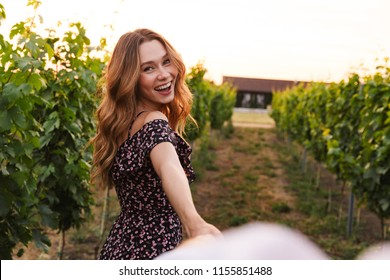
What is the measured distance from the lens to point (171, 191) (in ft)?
4.11

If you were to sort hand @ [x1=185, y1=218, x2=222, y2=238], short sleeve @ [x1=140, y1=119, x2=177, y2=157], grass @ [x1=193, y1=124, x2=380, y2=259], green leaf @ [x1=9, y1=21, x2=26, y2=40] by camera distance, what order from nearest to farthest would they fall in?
hand @ [x1=185, y1=218, x2=222, y2=238], short sleeve @ [x1=140, y1=119, x2=177, y2=157], green leaf @ [x1=9, y1=21, x2=26, y2=40], grass @ [x1=193, y1=124, x2=380, y2=259]

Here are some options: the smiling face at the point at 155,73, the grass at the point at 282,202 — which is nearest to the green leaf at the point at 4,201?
the smiling face at the point at 155,73

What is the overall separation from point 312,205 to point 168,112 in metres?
7.67

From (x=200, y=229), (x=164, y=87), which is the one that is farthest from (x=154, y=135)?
(x=200, y=229)

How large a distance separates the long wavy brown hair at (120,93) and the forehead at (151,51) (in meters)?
0.01

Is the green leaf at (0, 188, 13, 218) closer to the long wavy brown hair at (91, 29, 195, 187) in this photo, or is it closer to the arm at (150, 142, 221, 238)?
the long wavy brown hair at (91, 29, 195, 187)

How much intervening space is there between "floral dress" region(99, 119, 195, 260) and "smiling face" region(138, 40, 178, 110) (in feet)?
0.46

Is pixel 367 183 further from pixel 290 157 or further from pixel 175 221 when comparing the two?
pixel 290 157

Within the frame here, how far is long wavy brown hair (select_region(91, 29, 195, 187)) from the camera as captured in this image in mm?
1647

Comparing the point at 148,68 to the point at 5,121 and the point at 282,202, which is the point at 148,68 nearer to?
the point at 5,121

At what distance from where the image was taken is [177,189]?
4.09 feet

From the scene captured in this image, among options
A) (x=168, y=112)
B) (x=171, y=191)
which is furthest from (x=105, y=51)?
(x=171, y=191)

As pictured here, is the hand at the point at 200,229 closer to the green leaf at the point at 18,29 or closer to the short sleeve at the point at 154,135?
the short sleeve at the point at 154,135

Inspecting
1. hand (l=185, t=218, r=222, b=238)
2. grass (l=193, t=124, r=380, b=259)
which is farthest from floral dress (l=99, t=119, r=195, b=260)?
grass (l=193, t=124, r=380, b=259)
